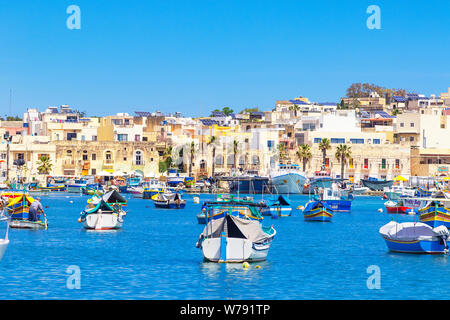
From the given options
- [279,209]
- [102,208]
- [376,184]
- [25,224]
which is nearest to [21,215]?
[25,224]

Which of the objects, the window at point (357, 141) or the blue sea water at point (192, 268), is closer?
the blue sea water at point (192, 268)

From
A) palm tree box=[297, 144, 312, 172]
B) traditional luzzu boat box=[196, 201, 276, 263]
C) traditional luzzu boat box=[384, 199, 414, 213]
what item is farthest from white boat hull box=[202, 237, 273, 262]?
palm tree box=[297, 144, 312, 172]

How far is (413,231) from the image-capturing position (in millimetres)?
41094

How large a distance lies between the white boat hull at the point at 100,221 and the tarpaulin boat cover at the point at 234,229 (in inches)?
763

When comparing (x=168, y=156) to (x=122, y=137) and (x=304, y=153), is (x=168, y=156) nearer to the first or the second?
(x=122, y=137)

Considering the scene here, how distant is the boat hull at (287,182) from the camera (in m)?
111

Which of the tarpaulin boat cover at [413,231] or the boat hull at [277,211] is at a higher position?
the tarpaulin boat cover at [413,231]

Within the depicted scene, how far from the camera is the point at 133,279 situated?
109ft

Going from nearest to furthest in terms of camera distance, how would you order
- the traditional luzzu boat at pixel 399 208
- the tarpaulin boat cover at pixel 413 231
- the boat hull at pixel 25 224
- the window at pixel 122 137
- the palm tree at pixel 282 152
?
1. the tarpaulin boat cover at pixel 413 231
2. the boat hull at pixel 25 224
3. the traditional luzzu boat at pixel 399 208
4. the palm tree at pixel 282 152
5. the window at pixel 122 137

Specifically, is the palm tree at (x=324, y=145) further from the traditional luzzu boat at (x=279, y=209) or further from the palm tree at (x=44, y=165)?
the traditional luzzu boat at (x=279, y=209)

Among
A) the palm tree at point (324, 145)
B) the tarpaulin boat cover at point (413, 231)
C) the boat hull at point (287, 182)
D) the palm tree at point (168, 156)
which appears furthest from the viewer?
the palm tree at point (168, 156)

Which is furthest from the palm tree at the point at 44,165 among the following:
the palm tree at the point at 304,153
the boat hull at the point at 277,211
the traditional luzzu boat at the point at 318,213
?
the traditional luzzu boat at the point at 318,213

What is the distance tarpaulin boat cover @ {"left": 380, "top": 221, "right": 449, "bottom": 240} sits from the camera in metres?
40.6

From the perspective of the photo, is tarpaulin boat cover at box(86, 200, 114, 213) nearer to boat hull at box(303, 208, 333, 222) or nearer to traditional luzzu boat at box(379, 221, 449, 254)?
boat hull at box(303, 208, 333, 222)
